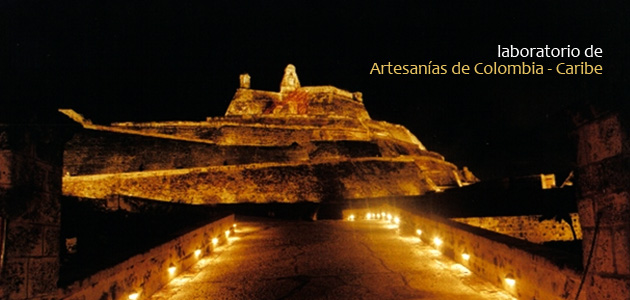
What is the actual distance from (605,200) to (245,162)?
72.9ft

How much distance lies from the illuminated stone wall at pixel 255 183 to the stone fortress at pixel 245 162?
6 cm

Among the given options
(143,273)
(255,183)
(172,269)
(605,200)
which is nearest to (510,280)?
(605,200)

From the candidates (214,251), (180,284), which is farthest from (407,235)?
(180,284)

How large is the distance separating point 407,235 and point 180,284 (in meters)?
5.21

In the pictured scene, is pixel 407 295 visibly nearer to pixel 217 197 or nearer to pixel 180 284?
pixel 180 284

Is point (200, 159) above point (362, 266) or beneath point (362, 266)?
above

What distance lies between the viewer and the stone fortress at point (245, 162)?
20812 mm

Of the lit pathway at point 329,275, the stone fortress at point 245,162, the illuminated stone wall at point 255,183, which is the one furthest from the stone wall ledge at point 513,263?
the stone fortress at point 245,162

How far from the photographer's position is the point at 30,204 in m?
2.26

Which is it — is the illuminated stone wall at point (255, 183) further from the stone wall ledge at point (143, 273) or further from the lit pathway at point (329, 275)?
the stone wall ledge at point (143, 273)

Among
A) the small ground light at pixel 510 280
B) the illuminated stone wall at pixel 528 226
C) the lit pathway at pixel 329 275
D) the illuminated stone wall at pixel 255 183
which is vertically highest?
the illuminated stone wall at pixel 255 183

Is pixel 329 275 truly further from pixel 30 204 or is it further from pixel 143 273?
pixel 30 204

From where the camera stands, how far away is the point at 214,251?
6629mm

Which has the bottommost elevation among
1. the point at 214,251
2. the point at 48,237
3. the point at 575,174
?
the point at 214,251
